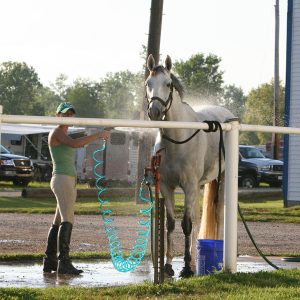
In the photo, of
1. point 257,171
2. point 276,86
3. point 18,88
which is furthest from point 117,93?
point 257,171

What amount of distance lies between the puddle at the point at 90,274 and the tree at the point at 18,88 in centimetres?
13518

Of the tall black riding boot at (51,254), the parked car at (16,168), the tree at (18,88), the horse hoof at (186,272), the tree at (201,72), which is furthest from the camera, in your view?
the tree at (18,88)

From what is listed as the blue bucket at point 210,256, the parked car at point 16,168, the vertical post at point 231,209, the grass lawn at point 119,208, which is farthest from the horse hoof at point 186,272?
the parked car at point 16,168

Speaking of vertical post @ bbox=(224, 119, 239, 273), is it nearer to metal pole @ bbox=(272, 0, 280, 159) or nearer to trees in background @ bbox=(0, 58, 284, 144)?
metal pole @ bbox=(272, 0, 280, 159)

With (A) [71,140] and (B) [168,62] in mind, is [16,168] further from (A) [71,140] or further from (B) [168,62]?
(A) [71,140]

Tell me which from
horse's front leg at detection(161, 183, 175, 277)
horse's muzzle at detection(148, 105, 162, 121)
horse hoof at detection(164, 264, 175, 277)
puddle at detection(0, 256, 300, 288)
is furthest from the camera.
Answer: horse's front leg at detection(161, 183, 175, 277)

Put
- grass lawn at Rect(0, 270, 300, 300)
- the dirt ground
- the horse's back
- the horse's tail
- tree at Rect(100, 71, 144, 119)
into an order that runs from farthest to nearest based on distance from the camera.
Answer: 1. tree at Rect(100, 71, 144, 119)
2. the dirt ground
3. the horse's back
4. the horse's tail
5. grass lawn at Rect(0, 270, 300, 300)

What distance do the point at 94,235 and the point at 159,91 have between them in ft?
26.3

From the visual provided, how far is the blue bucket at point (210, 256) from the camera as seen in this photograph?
10.5 meters

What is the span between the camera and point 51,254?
11.6 m

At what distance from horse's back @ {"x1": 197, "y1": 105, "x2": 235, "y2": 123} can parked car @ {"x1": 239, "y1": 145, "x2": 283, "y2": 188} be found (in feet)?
104

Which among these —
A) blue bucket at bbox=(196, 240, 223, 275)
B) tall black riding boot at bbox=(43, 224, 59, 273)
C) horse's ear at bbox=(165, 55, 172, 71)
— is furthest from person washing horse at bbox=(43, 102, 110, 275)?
blue bucket at bbox=(196, 240, 223, 275)

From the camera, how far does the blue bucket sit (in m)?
10.5

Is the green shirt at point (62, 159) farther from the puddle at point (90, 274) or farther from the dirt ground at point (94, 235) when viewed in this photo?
the dirt ground at point (94, 235)
